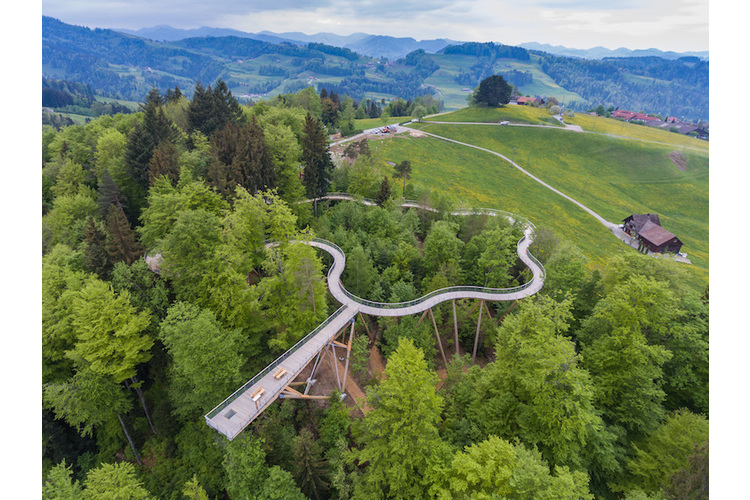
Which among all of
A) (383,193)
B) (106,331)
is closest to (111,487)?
(106,331)

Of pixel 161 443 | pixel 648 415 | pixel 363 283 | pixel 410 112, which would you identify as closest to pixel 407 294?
pixel 363 283

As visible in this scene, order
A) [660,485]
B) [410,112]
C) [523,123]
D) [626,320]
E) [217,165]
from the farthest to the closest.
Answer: [410,112], [523,123], [217,165], [626,320], [660,485]

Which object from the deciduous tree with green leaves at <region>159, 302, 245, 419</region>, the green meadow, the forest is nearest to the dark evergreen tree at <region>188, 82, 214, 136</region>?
the forest

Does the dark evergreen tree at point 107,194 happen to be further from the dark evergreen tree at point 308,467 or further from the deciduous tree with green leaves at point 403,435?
the deciduous tree with green leaves at point 403,435

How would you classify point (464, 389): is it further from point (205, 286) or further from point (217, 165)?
point (217, 165)

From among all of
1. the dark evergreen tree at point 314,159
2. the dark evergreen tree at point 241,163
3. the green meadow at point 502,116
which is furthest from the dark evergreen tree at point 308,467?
the green meadow at point 502,116

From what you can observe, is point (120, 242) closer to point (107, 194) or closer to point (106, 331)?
point (106, 331)
